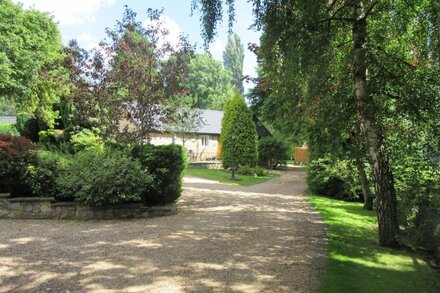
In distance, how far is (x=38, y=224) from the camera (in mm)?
9133

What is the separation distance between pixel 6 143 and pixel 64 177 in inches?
71.1

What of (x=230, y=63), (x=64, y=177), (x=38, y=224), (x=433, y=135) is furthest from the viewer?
(x=230, y=63)

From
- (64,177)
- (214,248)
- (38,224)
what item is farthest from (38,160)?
(214,248)

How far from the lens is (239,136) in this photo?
3158cm

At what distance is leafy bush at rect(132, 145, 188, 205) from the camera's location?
11.5 meters

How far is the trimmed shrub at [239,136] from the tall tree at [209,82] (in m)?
39.3

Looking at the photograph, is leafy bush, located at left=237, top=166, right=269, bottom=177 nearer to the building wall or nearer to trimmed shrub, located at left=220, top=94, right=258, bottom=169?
trimmed shrub, located at left=220, top=94, right=258, bottom=169

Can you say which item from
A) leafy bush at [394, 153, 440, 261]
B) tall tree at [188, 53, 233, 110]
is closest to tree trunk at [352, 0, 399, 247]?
leafy bush at [394, 153, 440, 261]

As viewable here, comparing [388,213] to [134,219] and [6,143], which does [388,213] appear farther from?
[6,143]

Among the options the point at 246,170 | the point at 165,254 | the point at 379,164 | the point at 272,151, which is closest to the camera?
the point at 165,254

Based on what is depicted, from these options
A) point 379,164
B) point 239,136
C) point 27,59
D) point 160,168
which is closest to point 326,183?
point 160,168

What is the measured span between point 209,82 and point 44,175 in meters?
65.8

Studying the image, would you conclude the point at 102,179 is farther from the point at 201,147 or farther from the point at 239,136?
the point at 201,147

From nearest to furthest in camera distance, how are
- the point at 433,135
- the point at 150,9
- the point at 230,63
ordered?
the point at 433,135, the point at 150,9, the point at 230,63
